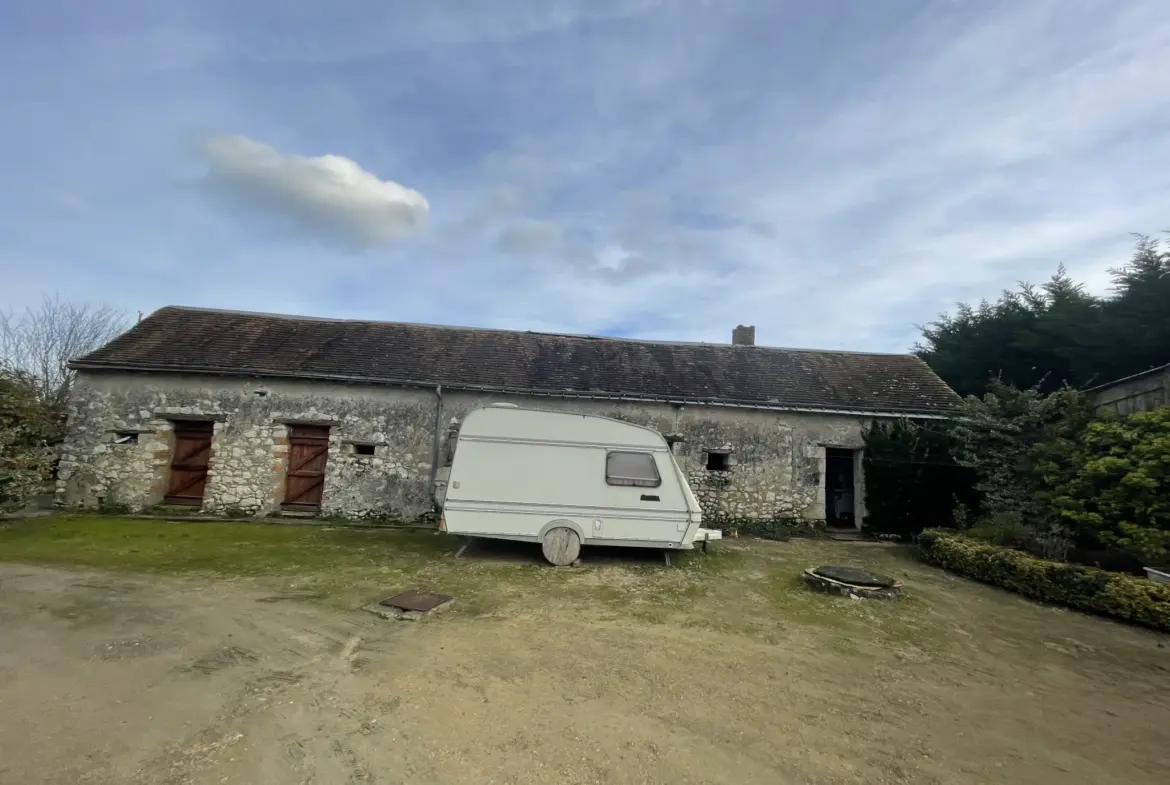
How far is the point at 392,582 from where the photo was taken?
6980mm

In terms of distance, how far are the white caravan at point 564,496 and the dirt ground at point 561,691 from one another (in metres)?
1.52

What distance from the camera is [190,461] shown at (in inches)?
478

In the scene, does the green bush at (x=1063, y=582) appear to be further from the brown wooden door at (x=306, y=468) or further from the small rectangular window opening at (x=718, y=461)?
the brown wooden door at (x=306, y=468)

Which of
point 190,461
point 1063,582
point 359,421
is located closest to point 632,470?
point 1063,582

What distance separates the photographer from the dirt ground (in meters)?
3.11

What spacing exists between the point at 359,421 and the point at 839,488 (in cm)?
1203

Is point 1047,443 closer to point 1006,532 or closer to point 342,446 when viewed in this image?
point 1006,532

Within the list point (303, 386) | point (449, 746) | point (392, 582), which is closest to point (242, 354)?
point (303, 386)

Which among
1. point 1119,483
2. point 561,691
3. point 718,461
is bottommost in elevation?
point 561,691

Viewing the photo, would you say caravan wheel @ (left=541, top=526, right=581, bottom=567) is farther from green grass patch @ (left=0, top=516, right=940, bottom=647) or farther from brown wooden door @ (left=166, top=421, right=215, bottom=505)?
brown wooden door @ (left=166, top=421, right=215, bottom=505)

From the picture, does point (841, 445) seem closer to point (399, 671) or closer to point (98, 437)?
point (399, 671)

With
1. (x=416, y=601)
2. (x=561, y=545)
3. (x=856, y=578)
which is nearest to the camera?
(x=416, y=601)

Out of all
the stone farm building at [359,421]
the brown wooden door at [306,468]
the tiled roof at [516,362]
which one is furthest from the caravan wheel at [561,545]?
the brown wooden door at [306,468]

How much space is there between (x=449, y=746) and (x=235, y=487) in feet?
35.9
